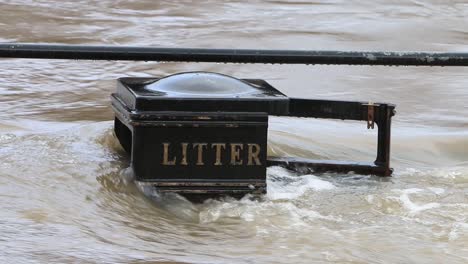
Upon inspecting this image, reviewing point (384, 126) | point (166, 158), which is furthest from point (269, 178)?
point (166, 158)

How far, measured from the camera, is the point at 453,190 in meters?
5.44

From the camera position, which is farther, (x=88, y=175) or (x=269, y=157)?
(x=269, y=157)

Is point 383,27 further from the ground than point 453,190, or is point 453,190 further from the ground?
point 383,27

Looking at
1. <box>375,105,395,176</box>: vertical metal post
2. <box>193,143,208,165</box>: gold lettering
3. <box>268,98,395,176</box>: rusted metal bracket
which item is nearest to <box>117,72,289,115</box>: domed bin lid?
<box>193,143,208,165</box>: gold lettering

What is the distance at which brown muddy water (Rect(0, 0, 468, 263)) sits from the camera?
4.23 meters

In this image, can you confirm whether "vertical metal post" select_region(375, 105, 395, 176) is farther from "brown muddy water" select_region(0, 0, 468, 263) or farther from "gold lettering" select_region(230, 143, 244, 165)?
"gold lettering" select_region(230, 143, 244, 165)

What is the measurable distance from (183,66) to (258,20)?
3313 millimetres

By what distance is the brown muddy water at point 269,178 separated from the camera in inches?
167

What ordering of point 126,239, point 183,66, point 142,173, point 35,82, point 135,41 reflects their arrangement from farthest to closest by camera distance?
point 135,41 → point 183,66 → point 35,82 → point 142,173 → point 126,239

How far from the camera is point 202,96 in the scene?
4773 millimetres

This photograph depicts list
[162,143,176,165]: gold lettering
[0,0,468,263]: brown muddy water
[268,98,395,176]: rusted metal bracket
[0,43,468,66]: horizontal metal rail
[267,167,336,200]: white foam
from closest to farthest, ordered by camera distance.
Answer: [0,0,468,263]: brown muddy water, [0,43,468,66]: horizontal metal rail, [162,143,176,165]: gold lettering, [267,167,336,200]: white foam, [268,98,395,176]: rusted metal bracket

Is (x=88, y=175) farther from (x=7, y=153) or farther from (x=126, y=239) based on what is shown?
(x=126, y=239)

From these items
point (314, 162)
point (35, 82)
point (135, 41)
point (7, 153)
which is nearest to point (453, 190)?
point (314, 162)

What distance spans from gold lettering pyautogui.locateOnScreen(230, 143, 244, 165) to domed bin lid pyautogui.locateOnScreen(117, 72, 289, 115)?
17cm
